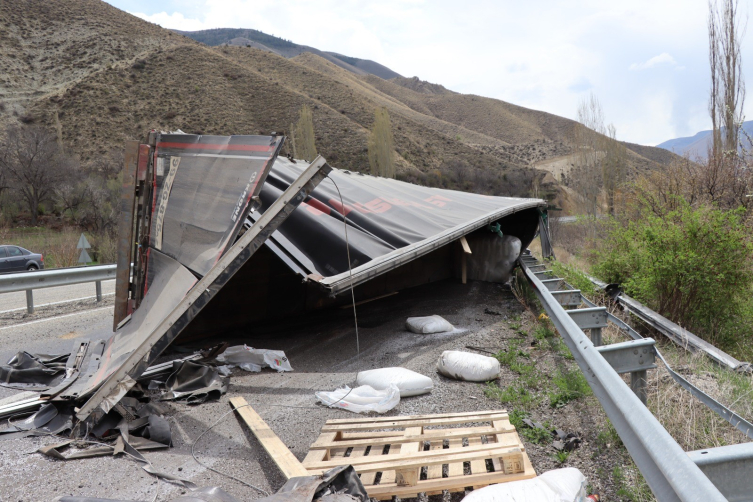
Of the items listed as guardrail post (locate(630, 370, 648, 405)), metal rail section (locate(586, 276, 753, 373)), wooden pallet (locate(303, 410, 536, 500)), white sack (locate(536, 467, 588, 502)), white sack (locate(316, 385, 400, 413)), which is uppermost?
guardrail post (locate(630, 370, 648, 405))

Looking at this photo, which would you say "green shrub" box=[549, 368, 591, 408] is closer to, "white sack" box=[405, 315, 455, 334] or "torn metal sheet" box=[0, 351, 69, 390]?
"white sack" box=[405, 315, 455, 334]

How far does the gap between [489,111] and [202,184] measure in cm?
9672

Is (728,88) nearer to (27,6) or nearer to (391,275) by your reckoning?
(391,275)

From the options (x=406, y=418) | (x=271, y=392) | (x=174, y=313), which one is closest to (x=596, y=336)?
(x=406, y=418)

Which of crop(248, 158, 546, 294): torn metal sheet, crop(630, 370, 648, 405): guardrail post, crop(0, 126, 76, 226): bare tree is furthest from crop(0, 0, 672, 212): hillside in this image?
crop(630, 370, 648, 405): guardrail post

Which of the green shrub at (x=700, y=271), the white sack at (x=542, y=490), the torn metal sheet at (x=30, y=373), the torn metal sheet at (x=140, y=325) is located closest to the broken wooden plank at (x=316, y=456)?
the white sack at (x=542, y=490)

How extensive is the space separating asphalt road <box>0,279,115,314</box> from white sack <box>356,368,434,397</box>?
7873 mm

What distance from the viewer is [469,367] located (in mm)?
5133

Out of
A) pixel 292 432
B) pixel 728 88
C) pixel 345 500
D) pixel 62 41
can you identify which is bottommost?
pixel 292 432

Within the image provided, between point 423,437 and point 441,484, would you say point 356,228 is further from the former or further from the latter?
point 441,484

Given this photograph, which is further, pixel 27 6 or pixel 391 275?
pixel 27 6

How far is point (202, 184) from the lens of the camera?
16.5 ft

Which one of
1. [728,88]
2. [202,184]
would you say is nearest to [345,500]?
[202,184]

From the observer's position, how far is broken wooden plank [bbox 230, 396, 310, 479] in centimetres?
325
